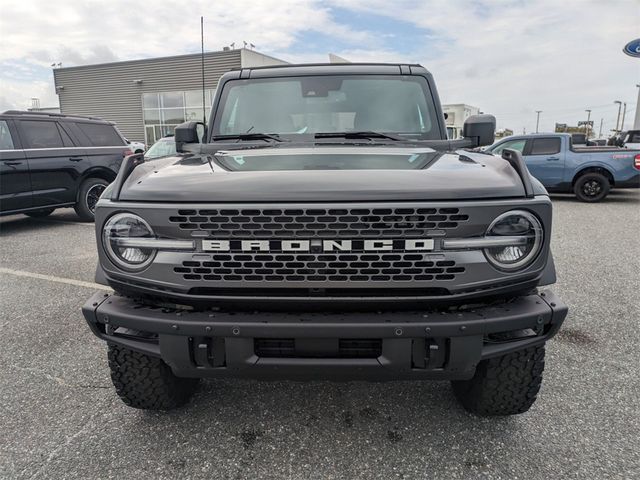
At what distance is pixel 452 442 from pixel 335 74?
2.50 meters

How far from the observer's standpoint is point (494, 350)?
6.15 ft

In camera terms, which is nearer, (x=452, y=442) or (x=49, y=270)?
(x=452, y=442)

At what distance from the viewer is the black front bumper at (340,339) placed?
177 centimetres

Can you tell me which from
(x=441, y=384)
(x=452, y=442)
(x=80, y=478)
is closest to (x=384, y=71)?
(x=441, y=384)

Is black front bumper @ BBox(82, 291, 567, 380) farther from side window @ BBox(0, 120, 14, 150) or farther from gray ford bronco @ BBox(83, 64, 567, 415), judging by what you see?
side window @ BBox(0, 120, 14, 150)

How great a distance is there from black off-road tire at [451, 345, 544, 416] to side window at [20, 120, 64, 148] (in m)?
7.68

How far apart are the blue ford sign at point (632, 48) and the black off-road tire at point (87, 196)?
77.3ft

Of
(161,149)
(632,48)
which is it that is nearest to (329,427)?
(161,149)

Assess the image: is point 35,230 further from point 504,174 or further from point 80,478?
point 504,174

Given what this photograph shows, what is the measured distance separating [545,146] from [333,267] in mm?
10769

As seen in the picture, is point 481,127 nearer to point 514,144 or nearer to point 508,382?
point 508,382

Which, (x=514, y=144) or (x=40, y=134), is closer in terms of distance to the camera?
(x=40, y=134)

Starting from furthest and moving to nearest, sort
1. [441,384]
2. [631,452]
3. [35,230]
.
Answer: [35,230] → [441,384] → [631,452]

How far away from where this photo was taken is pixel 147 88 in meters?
28.4
